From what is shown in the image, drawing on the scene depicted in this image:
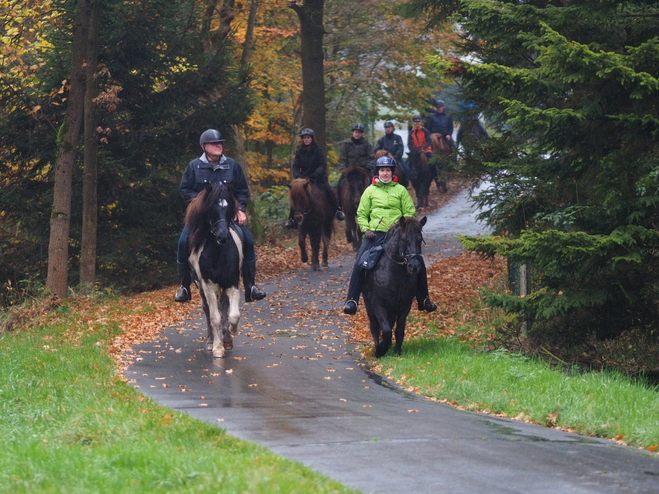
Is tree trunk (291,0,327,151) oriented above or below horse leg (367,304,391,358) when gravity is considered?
above

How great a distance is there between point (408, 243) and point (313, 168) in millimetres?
9841

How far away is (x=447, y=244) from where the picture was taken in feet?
89.5

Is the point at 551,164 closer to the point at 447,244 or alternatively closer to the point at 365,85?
the point at 447,244

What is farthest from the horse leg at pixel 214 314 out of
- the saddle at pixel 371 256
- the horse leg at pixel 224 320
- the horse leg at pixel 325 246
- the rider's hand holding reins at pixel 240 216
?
the horse leg at pixel 325 246

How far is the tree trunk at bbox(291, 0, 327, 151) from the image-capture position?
26.8m

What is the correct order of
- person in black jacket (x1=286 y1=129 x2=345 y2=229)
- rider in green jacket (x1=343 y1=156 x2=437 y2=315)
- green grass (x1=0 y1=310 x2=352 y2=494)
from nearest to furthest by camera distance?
1. green grass (x1=0 y1=310 x2=352 y2=494)
2. rider in green jacket (x1=343 y1=156 x2=437 y2=315)
3. person in black jacket (x1=286 y1=129 x2=345 y2=229)

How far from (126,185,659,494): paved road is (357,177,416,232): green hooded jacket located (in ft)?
6.37

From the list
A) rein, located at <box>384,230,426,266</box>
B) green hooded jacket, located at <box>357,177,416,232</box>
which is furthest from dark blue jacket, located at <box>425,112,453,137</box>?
rein, located at <box>384,230,426,266</box>

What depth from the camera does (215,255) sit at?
529 inches

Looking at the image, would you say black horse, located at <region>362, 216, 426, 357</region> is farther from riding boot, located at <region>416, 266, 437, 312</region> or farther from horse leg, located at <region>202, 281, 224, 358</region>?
horse leg, located at <region>202, 281, 224, 358</region>

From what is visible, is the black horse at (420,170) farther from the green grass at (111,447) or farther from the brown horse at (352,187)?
the green grass at (111,447)

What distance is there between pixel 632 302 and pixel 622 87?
2.65 metres

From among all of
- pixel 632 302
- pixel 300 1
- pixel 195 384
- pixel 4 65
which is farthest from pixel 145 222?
pixel 632 302

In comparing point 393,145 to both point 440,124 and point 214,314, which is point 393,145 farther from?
point 214,314
